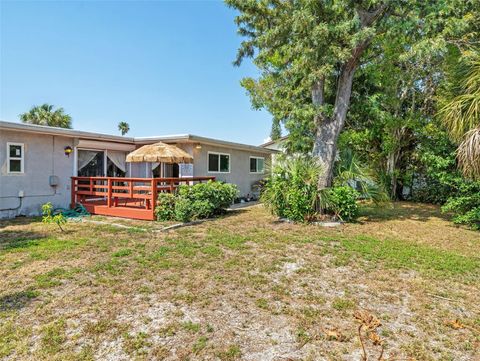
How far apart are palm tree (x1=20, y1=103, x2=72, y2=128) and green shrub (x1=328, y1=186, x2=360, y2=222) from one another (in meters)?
26.4

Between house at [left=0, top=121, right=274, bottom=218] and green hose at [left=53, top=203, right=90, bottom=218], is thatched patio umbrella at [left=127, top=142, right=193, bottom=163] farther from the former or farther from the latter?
green hose at [left=53, top=203, right=90, bottom=218]

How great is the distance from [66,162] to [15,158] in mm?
1630

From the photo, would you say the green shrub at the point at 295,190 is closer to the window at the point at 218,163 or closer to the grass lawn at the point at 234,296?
the grass lawn at the point at 234,296

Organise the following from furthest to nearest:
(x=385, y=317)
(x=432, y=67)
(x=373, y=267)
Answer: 1. (x=432, y=67)
2. (x=373, y=267)
3. (x=385, y=317)

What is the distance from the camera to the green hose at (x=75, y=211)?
10.1 meters

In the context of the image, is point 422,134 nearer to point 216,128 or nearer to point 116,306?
point 116,306

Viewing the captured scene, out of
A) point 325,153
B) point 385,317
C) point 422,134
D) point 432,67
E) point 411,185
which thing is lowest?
point 385,317

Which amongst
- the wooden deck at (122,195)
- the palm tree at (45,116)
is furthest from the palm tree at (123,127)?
the wooden deck at (122,195)

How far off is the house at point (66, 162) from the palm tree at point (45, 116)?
17.8 meters

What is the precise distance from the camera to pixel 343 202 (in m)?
9.02

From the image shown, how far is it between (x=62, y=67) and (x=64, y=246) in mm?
9661

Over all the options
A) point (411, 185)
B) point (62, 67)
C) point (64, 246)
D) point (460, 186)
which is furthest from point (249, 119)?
point (64, 246)

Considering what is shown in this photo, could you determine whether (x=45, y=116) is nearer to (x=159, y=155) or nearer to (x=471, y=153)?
(x=159, y=155)

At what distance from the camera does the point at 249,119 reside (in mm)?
27844
